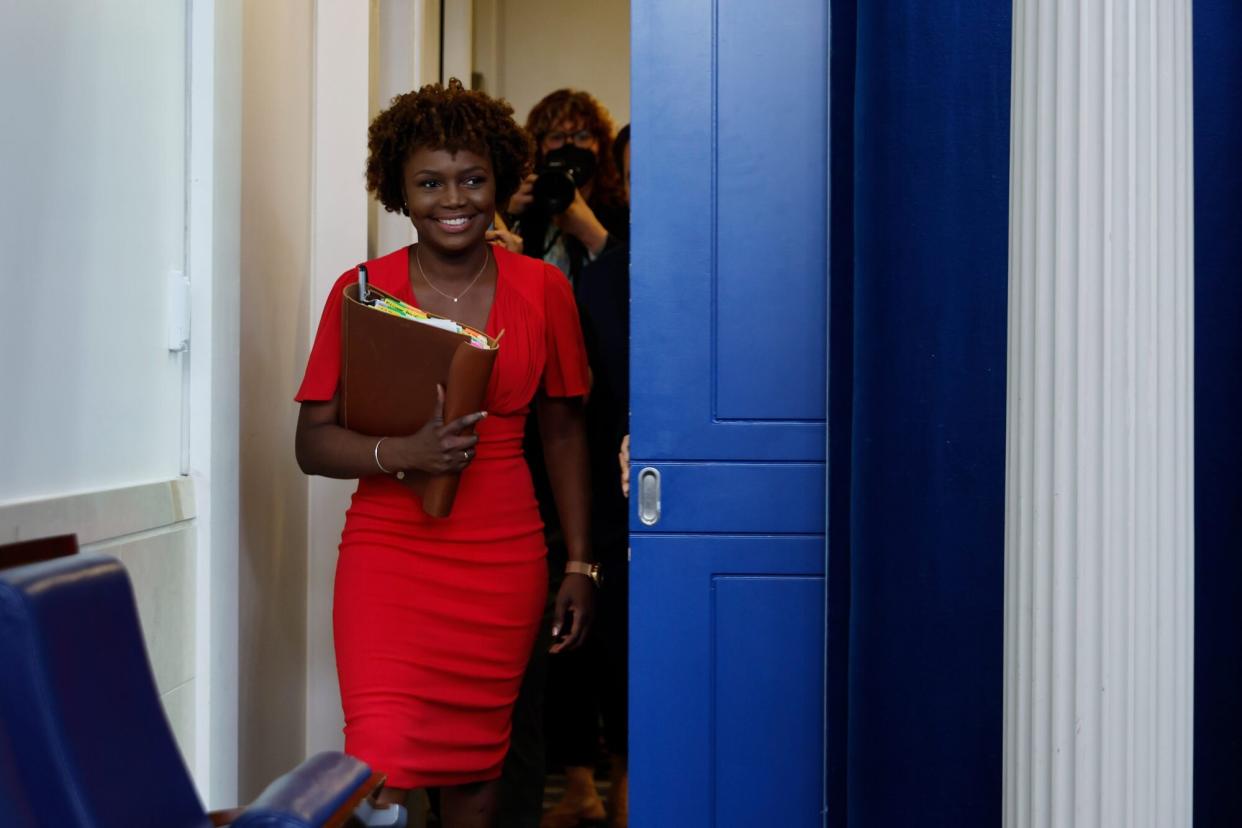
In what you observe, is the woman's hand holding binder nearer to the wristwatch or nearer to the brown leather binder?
the brown leather binder

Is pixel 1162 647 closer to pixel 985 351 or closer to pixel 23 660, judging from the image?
pixel 985 351

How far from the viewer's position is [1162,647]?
125cm

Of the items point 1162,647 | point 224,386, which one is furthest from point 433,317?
point 1162,647

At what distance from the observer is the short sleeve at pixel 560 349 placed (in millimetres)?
2408

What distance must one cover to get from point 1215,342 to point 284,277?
1953 mm

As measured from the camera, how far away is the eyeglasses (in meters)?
3.25

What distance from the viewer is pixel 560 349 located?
2404 mm

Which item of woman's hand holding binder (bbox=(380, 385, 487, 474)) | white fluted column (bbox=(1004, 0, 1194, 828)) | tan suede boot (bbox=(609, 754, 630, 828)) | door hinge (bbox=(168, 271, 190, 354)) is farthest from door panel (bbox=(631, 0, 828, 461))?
tan suede boot (bbox=(609, 754, 630, 828))

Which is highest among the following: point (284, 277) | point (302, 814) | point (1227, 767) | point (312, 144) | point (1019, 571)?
point (312, 144)

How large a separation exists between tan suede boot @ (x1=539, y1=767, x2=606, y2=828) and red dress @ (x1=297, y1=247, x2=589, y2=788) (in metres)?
1.04

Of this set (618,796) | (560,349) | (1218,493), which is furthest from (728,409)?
(618,796)

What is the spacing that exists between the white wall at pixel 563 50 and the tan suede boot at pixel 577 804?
290cm

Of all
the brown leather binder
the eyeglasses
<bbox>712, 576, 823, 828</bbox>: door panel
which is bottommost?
<bbox>712, 576, 823, 828</bbox>: door panel

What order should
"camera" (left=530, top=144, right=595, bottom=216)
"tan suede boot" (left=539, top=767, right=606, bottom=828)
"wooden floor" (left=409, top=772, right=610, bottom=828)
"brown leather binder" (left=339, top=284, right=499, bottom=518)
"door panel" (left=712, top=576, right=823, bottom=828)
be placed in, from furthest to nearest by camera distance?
"tan suede boot" (left=539, top=767, right=606, bottom=828) → "wooden floor" (left=409, top=772, right=610, bottom=828) → "camera" (left=530, top=144, right=595, bottom=216) → "door panel" (left=712, top=576, right=823, bottom=828) → "brown leather binder" (left=339, top=284, right=499, bottom=518)
